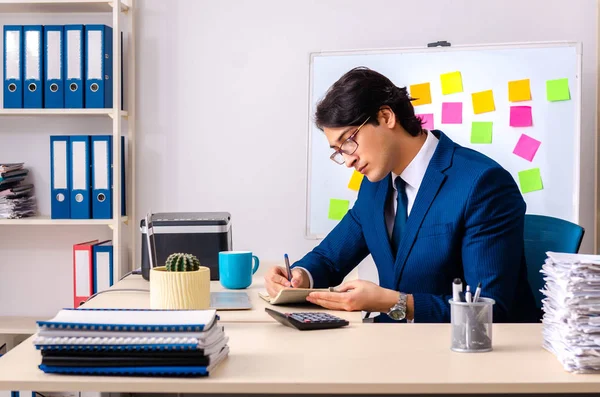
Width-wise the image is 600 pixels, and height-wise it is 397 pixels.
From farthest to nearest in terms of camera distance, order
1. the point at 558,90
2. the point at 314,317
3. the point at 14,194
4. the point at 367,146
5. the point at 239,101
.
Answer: the point at 239,101 < the point at 14,194 < the point at 558,90 < the point at 367,146 < the point at 314,317

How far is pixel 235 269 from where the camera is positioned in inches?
80.0

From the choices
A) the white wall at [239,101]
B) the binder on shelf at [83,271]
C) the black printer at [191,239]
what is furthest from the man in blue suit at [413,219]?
the binder on shelf at [83,271]

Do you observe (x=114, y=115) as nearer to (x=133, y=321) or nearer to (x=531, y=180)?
(x=531, y=180)

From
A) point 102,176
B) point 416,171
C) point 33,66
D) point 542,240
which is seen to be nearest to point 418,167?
point 416,171

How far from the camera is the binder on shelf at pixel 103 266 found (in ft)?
10.7

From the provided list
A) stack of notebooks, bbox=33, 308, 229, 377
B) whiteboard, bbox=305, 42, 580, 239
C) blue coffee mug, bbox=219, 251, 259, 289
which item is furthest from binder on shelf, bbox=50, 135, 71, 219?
stack of notebooks, bbox=33, 308, 229, 377

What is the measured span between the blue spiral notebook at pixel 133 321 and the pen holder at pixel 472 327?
0.42 meters

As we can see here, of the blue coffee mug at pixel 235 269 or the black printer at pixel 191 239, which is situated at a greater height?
the black printer at pixel 191 239

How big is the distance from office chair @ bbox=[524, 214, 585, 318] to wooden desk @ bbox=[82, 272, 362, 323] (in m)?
0.67

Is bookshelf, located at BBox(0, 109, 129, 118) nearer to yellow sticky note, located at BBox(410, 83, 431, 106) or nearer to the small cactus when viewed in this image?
yellow sticky note, located at BBox(410, 83, 431, 106)

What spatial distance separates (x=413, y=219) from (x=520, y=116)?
4.14 feet

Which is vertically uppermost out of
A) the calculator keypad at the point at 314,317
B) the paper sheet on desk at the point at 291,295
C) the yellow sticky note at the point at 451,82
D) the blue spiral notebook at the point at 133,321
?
the yellow sticky note at the point at 451,82

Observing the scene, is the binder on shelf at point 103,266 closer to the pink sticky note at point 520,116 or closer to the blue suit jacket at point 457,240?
the blue suit jacket at point 457,240

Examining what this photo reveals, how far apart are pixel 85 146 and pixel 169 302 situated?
1809mm
